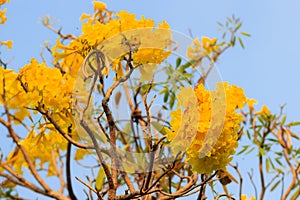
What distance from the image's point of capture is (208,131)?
0.80 m

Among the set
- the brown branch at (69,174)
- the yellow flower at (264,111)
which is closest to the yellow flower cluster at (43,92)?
the brown branch at (69,174)

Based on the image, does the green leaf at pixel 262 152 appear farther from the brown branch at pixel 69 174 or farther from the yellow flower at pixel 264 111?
the brown branch at pixel 69 174

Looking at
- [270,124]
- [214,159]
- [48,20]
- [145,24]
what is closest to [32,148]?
[145,24]

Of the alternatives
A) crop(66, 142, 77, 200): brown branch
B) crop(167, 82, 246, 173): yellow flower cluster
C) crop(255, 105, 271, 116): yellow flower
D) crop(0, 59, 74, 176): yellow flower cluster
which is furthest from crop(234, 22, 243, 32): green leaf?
crop(167, 82, 246, 173): yellow flower cluster

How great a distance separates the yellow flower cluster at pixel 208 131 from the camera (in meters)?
0.80

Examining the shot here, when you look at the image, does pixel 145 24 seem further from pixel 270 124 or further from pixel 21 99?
pixel 270 124

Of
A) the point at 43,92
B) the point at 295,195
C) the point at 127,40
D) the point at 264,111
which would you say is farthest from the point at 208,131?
the point at 264,111

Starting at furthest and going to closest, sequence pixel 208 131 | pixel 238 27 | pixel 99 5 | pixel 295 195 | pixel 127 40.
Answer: pixel 238 27
pixel 99 5
pixel 295 195
pixel 127 40
pixel 208 131

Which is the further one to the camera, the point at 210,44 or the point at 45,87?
the point at 210,44

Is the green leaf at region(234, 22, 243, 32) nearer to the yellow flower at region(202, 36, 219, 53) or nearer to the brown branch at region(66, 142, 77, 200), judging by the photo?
the yellow flower at region(202, 36, 219, 53)

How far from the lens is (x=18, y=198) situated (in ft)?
5.16

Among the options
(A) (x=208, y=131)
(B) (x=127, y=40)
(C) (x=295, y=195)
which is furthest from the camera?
(C) (x=295, y=195)

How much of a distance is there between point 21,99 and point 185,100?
0.48 m

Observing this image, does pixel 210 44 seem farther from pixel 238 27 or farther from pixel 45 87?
pixel 45 87
